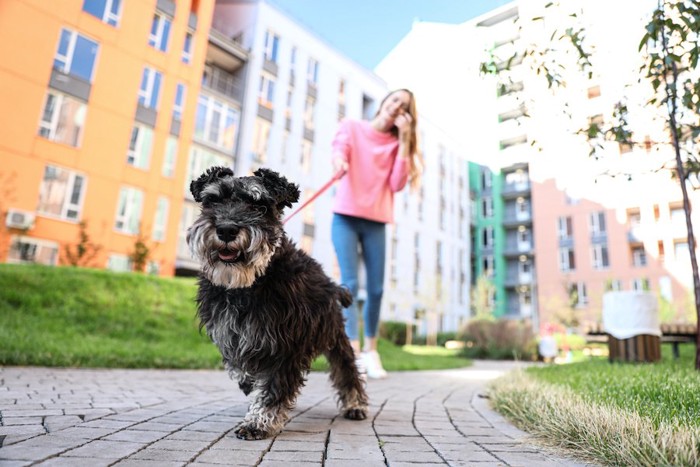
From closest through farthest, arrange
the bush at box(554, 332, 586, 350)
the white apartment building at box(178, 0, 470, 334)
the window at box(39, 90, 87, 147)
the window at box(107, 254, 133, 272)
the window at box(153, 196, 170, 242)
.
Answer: the window at box(39, 90, 87, 147) → the window at box(107, 254, 133, 272) → the window at box(153, 196, 170, 242) → the bush at box(554, 332, 586, 350) → the white apartment building at box(178, 0, 470, 334)

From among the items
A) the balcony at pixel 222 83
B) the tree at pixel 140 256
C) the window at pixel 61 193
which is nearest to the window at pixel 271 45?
the balcony at pixel 222 83

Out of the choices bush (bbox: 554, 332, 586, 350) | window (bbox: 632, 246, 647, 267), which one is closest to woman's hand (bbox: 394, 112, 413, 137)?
bush (bbox: 554, 332, 586, 350)

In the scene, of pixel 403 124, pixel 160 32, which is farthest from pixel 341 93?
pixel 403 124

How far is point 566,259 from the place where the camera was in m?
36.9

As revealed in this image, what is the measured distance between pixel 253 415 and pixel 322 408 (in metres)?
1.18

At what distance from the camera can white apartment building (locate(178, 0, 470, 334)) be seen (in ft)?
84.6

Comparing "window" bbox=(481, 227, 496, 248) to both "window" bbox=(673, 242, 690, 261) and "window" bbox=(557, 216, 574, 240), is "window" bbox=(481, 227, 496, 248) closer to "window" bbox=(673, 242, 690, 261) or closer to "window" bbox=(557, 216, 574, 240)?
"window" bbox=(557, 216, 574, 240)

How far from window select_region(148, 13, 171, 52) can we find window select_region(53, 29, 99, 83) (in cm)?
287

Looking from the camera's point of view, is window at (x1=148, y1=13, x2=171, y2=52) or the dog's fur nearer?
the dog's fur

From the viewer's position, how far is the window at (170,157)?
20.6 meters

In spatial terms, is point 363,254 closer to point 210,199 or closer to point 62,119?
point 210,199

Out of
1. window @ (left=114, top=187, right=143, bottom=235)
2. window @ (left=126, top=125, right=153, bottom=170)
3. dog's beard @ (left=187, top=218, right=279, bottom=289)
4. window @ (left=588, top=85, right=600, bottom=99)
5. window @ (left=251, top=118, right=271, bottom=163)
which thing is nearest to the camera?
dog's beard @ (left=187, top=218, right=279, bottom=289)

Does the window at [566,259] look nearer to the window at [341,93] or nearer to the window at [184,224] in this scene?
the window at [341,93]

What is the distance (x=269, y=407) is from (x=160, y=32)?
22081 millimetres
